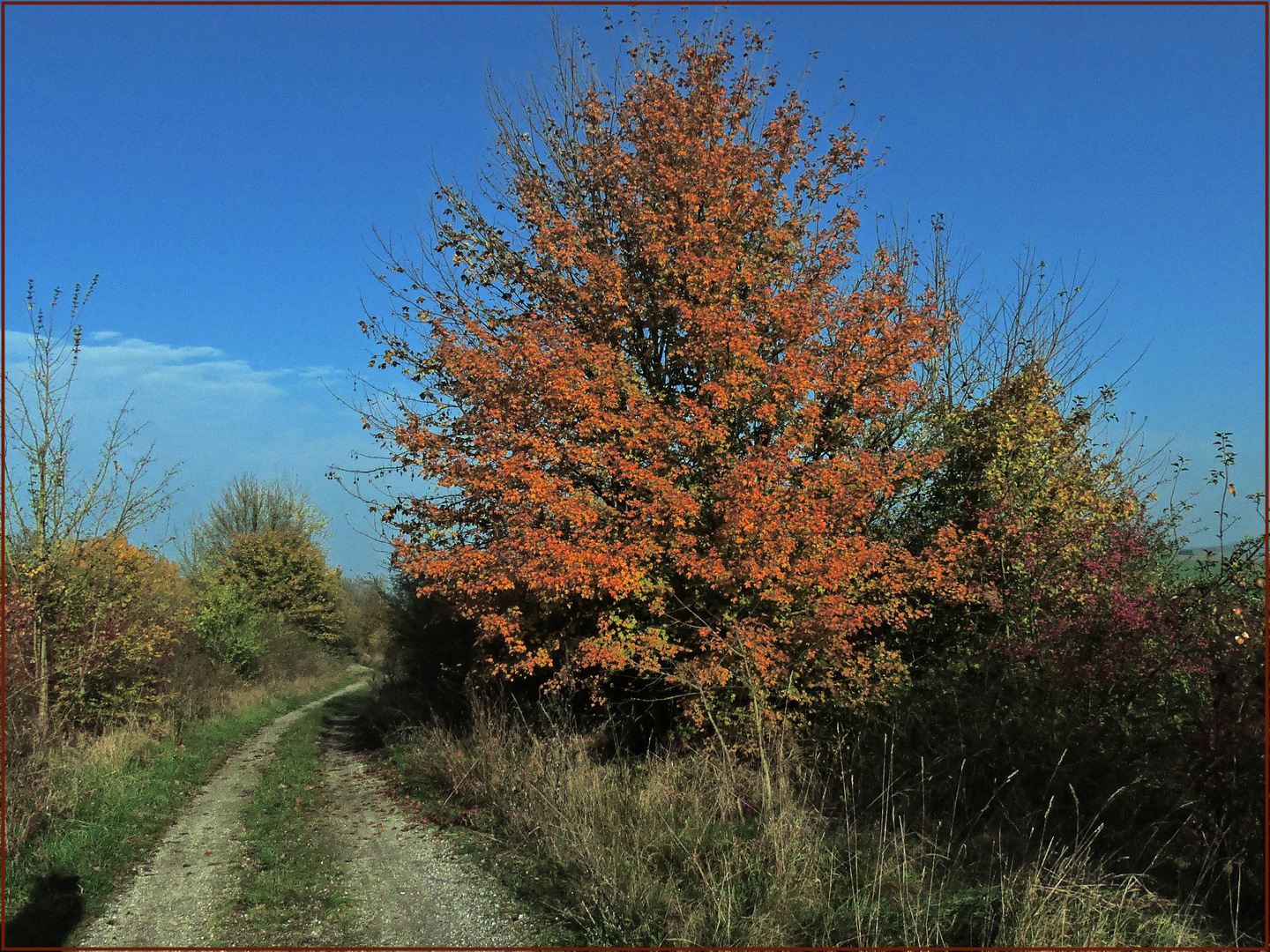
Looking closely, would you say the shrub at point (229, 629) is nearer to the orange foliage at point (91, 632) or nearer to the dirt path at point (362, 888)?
the orange foliage at point (91, 632)

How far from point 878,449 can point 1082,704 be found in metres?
5.71

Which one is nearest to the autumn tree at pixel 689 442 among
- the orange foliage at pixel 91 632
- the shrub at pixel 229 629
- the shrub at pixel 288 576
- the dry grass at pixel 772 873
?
the dry grass at pixel 772 873

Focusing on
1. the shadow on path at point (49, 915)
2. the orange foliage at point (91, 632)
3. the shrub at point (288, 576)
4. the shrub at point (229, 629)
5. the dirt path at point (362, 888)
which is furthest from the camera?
the shrub at point (288, 576)

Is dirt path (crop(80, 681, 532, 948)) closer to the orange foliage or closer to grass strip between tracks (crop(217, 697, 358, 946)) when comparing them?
grass strip between tracks (crop(217, 697, 358, 946))

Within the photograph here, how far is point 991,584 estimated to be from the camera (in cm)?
1048

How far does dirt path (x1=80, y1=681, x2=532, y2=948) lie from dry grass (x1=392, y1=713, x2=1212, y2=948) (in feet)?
2.03

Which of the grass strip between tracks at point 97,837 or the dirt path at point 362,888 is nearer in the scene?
the dirt path at point 362,888

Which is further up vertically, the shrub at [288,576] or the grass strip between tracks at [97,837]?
the shrub at [288,576]

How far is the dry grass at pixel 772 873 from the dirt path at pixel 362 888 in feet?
2.03

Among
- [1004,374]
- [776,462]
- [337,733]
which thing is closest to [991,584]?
[776,462]

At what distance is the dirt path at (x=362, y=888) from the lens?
6449 millimetres

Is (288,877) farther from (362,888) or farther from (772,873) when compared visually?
(772,873)

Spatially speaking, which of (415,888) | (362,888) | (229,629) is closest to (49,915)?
(362,888)

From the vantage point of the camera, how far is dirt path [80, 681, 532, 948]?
21.2ft
